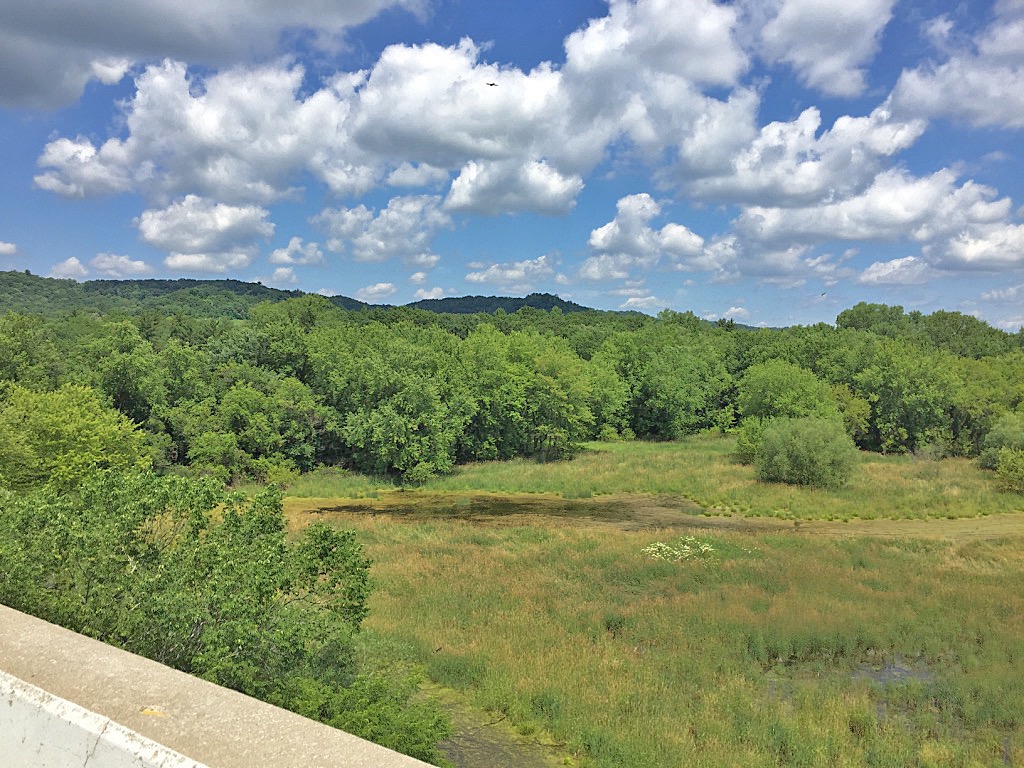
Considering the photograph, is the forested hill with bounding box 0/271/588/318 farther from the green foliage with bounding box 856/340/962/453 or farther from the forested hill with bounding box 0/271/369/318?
the green foliage with bounding box 856/340/962/453

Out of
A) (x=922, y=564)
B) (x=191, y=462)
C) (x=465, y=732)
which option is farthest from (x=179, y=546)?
(x=191, y=462)

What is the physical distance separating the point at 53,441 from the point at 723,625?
29499 millimetres

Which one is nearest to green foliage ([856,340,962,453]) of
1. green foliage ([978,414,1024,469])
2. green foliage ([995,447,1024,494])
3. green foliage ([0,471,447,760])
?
green foliage ([978,414,1024,469])

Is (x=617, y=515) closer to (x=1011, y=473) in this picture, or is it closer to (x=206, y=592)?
(x=1011, y=473)

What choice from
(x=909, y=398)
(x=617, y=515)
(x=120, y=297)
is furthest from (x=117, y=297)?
(x=909, y=398)

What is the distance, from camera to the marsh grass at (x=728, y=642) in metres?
12.7

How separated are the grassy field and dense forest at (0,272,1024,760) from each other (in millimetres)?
3696

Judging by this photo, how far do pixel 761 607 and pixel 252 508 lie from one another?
16.1 meters

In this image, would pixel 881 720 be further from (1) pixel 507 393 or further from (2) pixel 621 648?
(1) pixel 507 393

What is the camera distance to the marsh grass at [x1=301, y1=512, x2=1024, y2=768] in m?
12.7

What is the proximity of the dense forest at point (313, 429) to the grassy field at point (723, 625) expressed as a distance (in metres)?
3.70

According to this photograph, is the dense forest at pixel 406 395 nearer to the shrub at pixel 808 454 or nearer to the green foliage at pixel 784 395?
the green foliage at pixel 784 395

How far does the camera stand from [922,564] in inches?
1028

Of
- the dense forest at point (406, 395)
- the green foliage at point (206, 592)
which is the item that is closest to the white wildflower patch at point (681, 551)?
the green foliage at point (206, 592)
